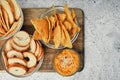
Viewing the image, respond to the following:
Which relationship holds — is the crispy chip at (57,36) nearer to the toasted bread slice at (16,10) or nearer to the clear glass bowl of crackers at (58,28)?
the clear glass bowl of crackers at (58,28)

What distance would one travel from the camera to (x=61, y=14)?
0.95m

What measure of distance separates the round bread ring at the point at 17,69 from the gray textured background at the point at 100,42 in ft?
0.26

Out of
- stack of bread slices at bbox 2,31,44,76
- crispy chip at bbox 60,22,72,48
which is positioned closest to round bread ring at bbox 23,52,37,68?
stack of bread slices at bbox 2,31,44,76

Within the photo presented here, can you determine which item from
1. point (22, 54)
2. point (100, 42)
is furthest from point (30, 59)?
point (100, 42)

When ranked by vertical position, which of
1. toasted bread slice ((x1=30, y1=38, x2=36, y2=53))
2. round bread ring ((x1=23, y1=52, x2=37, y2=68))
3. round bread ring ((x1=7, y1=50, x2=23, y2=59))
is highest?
toasted bread slice ((x1=30, y1=38, x2=36, y2=53))

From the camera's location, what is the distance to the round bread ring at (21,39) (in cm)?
97

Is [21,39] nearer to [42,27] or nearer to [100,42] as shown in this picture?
[42,27]

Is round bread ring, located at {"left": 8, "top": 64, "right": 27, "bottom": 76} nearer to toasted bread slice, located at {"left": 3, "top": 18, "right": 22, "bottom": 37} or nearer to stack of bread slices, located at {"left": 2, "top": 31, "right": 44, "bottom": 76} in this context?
stack of bread slices, located at {"left": 2, "top": 31, "right": 44, "bottom": 76}

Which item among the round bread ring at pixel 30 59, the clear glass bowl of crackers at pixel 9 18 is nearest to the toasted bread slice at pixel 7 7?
the clear glass bowl of crackers at pixel 9 18

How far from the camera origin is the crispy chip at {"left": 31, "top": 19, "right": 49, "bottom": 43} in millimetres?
910

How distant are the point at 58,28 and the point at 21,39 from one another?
0.13m

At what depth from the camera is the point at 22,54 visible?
966 mm

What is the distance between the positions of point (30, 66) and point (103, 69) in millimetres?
230

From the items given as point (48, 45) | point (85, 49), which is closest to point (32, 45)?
point (48, 45)
